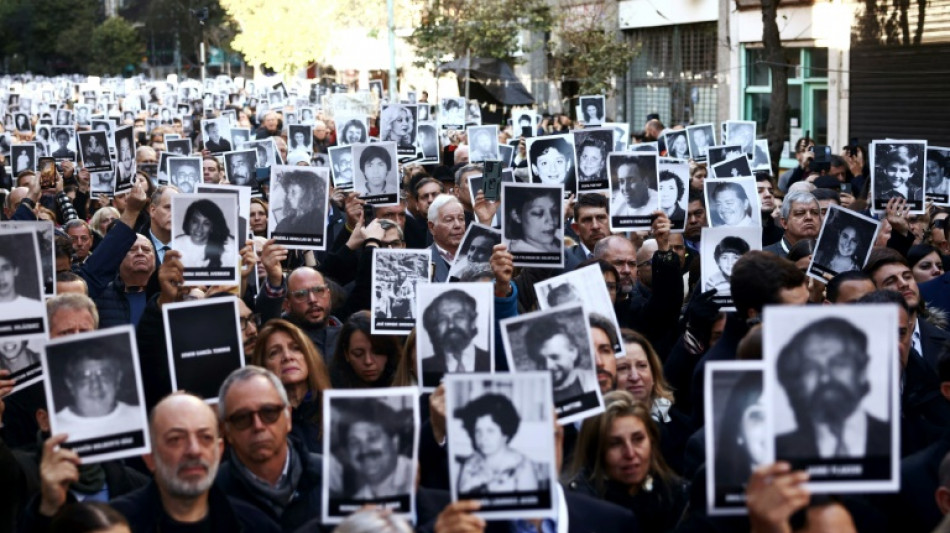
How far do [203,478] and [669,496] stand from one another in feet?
5.77

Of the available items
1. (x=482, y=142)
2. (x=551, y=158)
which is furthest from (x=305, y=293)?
(x=482, y=142)

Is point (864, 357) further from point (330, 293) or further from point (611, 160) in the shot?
point (611, 160)

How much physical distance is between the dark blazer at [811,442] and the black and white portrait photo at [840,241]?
4.69 metres

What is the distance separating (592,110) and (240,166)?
25.3ft

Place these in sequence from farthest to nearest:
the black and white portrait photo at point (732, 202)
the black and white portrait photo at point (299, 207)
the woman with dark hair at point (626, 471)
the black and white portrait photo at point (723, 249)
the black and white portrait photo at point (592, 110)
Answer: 1. the black and white portrait photo at point (592, 110)
2. the black and white portrait photo at point (732, 202)
3. the black and white portrait photo at point (299, 207)
4. the black and white portrait photo at point (723, 249)
5. the woman with dark hair at point (626, 471)

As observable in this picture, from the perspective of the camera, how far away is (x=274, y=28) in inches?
2287

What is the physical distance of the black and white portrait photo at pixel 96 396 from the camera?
5.04 meters

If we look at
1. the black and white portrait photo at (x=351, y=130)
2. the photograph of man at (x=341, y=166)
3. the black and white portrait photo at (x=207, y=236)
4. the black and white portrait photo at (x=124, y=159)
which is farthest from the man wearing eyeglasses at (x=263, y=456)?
the black and white portrait photo at (x=351, y=130)

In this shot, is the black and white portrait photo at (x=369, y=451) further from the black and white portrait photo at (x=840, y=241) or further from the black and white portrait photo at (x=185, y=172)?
the black and white portrait photo at (x=185, y=172)

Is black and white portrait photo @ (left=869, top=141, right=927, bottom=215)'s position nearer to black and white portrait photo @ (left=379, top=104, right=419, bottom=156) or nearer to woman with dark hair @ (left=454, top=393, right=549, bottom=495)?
black and white portrait photo @ (left=379, top=104, right=419, bottom=156)

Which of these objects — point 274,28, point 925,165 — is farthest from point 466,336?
point 274,28

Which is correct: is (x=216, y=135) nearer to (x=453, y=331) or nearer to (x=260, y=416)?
(x=453, y=331)

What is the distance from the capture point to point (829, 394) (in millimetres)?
3785

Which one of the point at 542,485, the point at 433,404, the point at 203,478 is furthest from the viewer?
the point at 433,404
